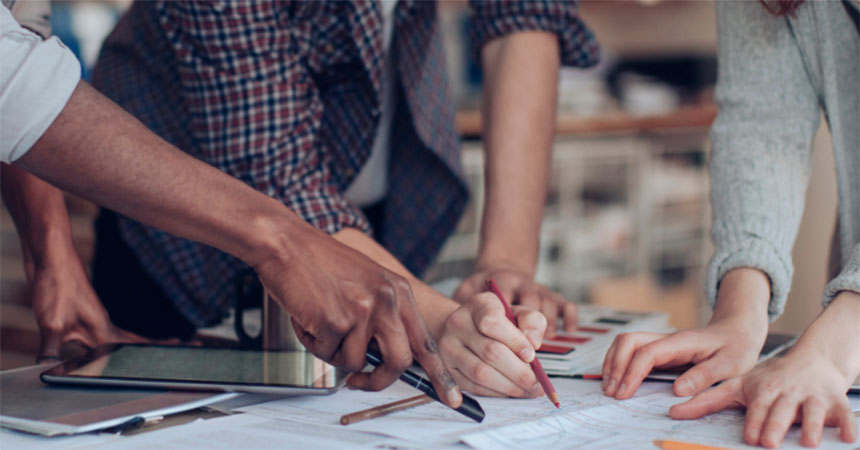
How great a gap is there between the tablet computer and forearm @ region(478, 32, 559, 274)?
37cm

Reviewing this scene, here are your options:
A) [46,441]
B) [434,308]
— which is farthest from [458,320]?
[46,441]

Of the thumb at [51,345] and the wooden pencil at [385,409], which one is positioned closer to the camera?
the wooden pencil at [385,409]

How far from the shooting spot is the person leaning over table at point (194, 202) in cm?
63

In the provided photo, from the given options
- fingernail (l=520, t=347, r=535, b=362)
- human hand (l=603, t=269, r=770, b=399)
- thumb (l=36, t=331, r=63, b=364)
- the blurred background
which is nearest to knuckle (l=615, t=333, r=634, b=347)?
human hand (l=603, t=269, r=770, b=399)

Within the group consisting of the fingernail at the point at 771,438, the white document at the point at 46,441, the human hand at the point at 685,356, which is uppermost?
the white document at the point at 46,441

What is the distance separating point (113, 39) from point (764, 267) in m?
0.88

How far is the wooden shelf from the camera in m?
2.79

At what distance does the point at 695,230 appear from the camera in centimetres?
384

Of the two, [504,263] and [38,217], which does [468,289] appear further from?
[38,217]

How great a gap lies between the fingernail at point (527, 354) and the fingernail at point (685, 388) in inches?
5.3

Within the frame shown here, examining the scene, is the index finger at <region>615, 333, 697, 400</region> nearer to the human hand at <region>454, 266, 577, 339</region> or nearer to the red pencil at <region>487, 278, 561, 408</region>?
the red pencil at <region>487, 278, 561, 408</region>

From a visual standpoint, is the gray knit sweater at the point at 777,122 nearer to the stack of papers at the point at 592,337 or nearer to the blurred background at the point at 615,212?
the stack of papers at the point at 592,337

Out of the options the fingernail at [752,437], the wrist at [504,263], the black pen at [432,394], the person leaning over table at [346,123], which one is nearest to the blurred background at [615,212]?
the person leaning over table at [346,123]

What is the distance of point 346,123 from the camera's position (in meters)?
1.13
